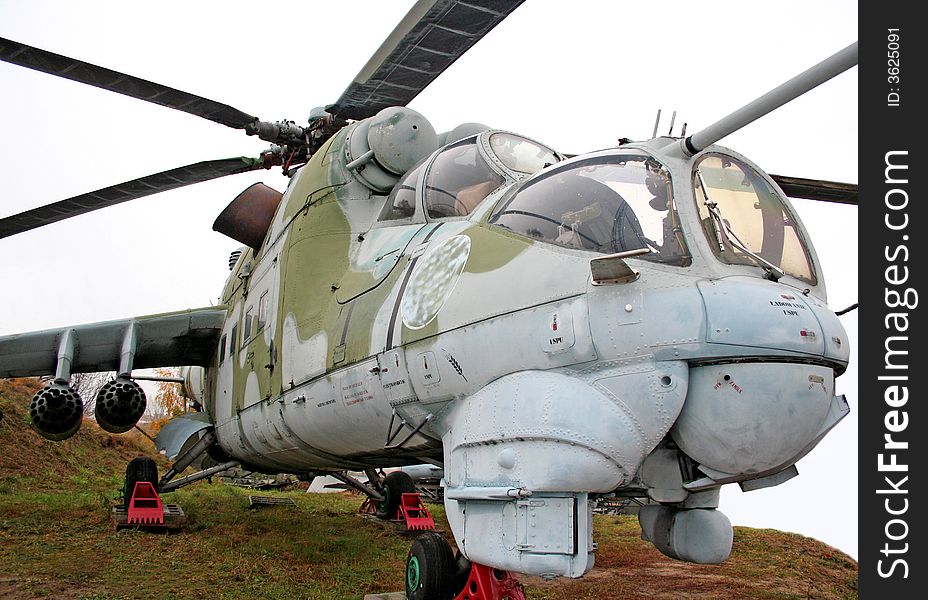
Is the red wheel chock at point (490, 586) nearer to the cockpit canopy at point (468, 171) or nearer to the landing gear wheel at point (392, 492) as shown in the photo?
the cockpit canopy at point (468, 171)

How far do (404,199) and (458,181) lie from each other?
2.17ft

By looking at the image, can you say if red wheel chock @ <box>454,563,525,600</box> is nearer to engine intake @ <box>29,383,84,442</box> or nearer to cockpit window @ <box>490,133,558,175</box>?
cockpit window @ <box>490,133,558,175</box>

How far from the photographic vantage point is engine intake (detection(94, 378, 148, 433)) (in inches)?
295

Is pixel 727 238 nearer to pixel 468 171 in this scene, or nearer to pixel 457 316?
pixel 457 316

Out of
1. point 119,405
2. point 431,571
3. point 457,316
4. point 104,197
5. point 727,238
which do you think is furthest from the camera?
point 104,197

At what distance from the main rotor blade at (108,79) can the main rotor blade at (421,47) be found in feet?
5.23

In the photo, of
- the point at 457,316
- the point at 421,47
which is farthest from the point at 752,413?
the point at 421,47

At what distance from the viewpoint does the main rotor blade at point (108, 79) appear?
6.50 m

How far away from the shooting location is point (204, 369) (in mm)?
10188

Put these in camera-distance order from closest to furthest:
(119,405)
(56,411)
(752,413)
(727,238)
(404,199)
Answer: (752,413) < (727,238) < (404,199) < (56,411) < (119,405)

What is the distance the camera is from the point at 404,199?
20.0 feet

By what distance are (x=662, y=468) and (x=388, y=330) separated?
6.72 feet

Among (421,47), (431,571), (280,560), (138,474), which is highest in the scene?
(421,47)
